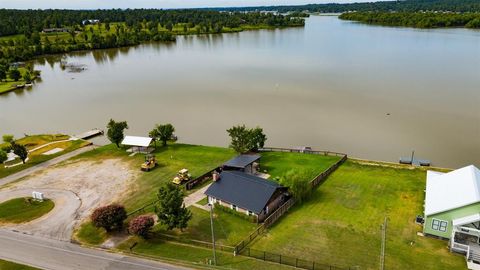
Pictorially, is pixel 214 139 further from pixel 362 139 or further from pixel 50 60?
pixel 50 60

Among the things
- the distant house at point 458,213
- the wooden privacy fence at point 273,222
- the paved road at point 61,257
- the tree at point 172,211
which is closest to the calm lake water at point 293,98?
the wooden privacy fence at point 273,222

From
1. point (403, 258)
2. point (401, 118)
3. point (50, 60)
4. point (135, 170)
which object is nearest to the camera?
point (403, 258)

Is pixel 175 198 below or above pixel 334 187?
above

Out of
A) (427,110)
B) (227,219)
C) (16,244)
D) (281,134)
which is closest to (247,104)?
(281,134)

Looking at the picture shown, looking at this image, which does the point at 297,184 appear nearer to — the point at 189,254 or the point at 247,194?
the point at 247,194

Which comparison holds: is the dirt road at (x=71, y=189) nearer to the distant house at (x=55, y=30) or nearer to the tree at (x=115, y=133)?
the tree at (x=115, y=133)

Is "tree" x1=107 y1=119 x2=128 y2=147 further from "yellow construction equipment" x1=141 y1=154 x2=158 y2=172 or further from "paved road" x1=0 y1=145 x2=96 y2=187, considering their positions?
"yellow construction equipment" x1=141 y1=154 x2=158 y2=172
